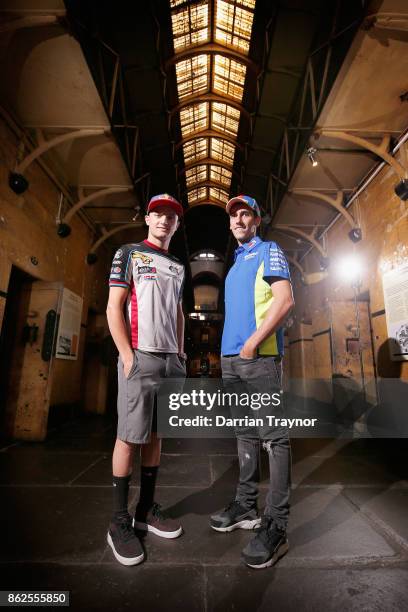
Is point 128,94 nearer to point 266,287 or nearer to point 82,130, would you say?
point 82,130

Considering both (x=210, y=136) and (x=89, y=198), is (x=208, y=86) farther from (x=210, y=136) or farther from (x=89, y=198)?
(x=89, y=198)

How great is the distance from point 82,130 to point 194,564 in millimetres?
4730

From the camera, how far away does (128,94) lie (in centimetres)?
512

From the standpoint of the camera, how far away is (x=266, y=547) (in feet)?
4.73

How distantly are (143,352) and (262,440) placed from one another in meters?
0.84

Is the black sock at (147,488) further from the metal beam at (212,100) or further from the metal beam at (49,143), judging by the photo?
the metal beam at (212,100)

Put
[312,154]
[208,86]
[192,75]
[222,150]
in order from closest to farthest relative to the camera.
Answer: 1. [312,154]
2. [192,75]
3. [208,86]
4. [222,150]

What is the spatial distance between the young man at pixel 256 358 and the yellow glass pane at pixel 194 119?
655 cm

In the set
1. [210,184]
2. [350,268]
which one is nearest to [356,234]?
[350,268]

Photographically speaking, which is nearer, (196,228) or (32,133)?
(32,133)

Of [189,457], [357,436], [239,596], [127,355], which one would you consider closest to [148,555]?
[239,596]

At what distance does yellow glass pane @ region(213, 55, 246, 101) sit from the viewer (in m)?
6.18

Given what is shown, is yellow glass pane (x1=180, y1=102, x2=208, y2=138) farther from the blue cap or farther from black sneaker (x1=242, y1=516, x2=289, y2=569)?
black sneaker (x1=242, y1=516, x2=289, y2=569)

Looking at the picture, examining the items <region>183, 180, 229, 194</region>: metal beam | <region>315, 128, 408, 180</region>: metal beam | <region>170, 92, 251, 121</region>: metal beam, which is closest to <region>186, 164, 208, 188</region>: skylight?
<region>183, 180, 229, 194</region>: metal beam
